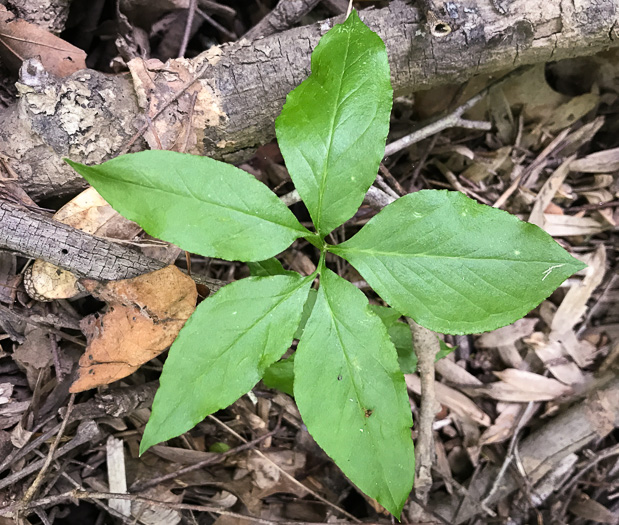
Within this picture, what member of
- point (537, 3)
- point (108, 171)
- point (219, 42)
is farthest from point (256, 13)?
point (108, 171)

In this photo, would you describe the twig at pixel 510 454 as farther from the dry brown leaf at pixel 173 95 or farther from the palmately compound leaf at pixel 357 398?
the dry brown leaf at pixel 173 95

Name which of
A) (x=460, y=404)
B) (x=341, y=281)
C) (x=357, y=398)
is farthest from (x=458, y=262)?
(x=460, y=404)

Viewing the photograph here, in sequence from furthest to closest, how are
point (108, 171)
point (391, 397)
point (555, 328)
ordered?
point (555, 328) → point (391, 397) → point (108, 171)

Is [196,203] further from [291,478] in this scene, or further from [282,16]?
[291,478]

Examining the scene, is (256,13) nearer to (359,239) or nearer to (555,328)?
(359,239)

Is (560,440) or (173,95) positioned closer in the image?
(173,95)

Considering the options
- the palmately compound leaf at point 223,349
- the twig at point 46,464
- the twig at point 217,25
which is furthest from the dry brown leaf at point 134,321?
the twig at point 217,25
